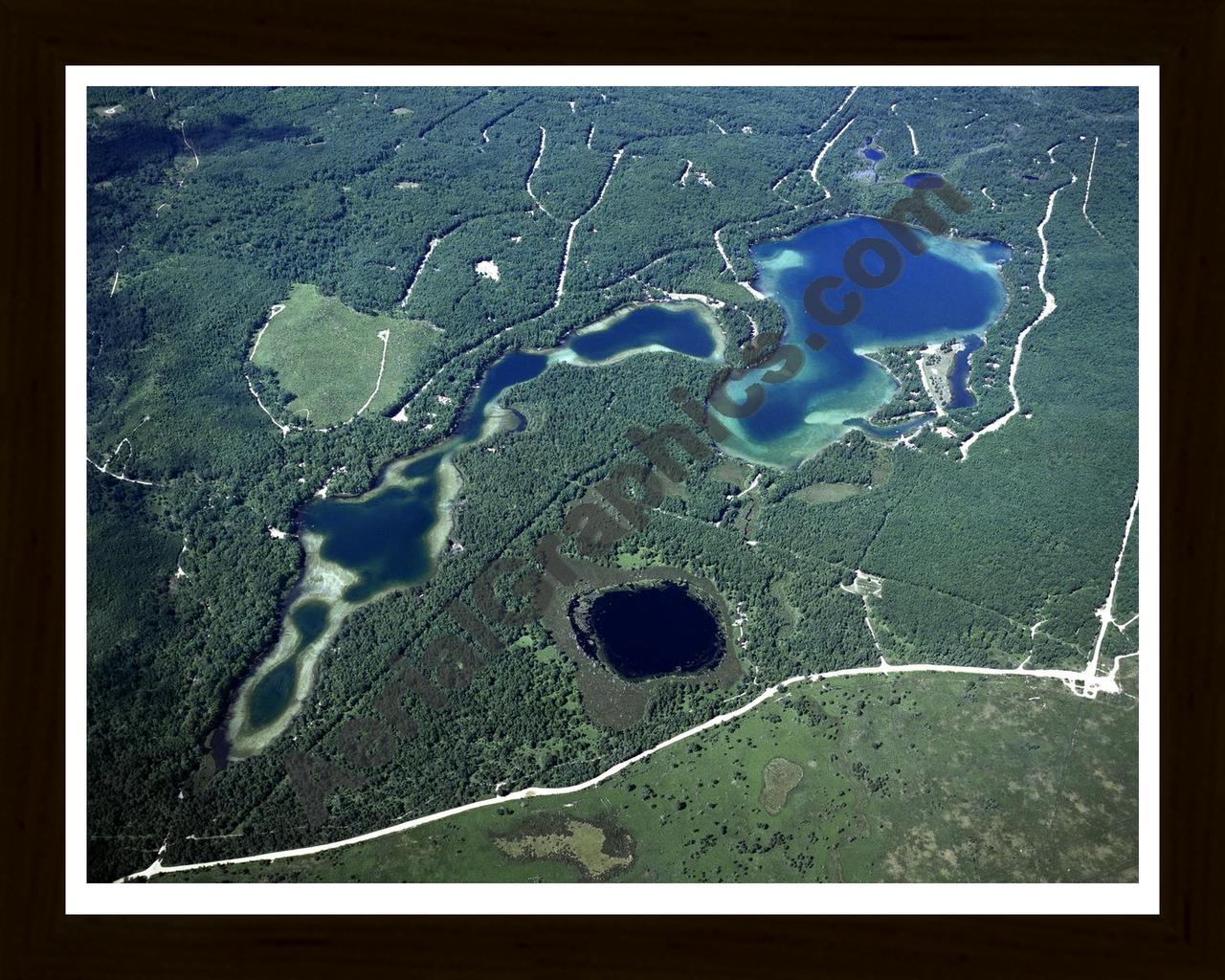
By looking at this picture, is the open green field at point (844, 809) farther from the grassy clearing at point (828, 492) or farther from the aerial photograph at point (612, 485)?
the grassy clearing at point (828, 492)

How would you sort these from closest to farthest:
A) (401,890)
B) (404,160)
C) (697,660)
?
1. (401,890)
2. (697,660)
3. (404,160)

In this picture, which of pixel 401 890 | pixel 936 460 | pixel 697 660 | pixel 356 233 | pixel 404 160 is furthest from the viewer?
pixel 404 160

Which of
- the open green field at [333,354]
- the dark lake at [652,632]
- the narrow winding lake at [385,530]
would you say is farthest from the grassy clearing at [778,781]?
the open green field at [333,354]

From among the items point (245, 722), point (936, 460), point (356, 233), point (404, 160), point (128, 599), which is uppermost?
point (404, 160)

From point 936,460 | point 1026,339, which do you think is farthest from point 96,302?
point 1026,339

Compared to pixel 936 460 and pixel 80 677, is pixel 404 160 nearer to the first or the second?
pixel 936 460

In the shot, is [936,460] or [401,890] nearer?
[401,890]

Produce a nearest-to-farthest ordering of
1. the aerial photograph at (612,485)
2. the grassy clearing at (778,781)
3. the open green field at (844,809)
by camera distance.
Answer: the open green field at (844,809)
the aerial photograph at (612,485)
the grassy clearing at (778,781)
